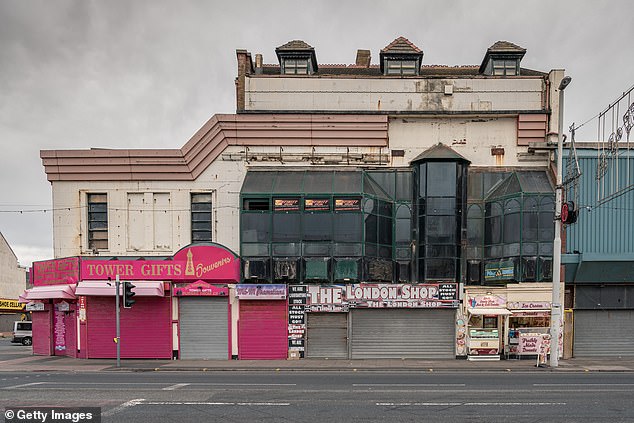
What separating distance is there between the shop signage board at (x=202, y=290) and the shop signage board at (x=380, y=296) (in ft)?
13.9

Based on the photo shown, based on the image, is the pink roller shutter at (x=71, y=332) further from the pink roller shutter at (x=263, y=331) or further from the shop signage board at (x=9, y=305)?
the shop signage board at (x=9, y=305)

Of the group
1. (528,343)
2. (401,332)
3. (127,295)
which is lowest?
(528,343)

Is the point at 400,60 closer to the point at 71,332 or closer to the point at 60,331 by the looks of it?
the point at 71,332

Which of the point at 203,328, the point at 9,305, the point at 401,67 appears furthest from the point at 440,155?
the point at 9,305

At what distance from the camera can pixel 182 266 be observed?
19.5 m

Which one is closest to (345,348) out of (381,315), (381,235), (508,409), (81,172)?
(381,315)

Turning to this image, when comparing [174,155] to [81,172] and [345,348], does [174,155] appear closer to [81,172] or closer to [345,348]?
[81,172]

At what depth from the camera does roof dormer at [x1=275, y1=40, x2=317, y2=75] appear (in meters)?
21.9

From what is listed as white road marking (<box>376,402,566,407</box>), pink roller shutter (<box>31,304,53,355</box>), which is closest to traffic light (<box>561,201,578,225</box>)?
white road marking (<box>376,402,566,407</box>)

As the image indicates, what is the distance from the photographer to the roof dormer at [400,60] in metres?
21.9

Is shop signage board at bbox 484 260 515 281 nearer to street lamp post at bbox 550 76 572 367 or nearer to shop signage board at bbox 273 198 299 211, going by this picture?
street lamp post at bbox 550 76 572 367

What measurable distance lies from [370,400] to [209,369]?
8.45 m

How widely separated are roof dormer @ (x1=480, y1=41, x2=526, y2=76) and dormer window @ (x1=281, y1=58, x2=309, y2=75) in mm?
10259

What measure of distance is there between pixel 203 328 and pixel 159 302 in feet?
8.37
